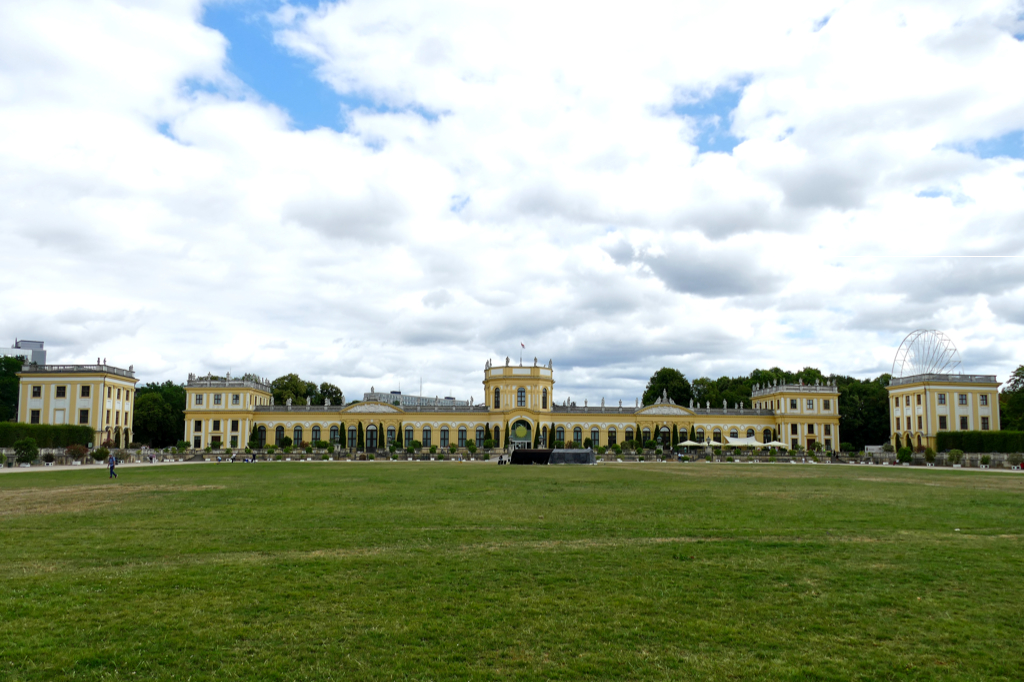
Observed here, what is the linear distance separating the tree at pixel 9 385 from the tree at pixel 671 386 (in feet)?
255

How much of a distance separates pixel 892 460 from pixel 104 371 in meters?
77.7

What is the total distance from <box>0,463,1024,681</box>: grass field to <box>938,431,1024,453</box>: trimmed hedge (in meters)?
51.7

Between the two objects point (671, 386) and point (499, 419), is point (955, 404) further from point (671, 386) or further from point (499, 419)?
point (499, 419)

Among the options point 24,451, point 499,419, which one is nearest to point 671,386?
point 499,419

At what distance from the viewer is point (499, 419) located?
273 ft

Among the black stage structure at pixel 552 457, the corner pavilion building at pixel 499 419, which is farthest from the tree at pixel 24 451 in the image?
the black stage structure at pixel 552 457

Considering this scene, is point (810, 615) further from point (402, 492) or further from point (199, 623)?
point (402, 492)

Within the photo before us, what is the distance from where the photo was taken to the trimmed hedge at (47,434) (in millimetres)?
56969

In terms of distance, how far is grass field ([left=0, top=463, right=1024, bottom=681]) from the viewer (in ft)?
24.8

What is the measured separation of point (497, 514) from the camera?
63.2 ft

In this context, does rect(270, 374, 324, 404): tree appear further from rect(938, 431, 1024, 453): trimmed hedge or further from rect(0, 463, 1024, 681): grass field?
rect(0, 463, 1024, 681): grass field

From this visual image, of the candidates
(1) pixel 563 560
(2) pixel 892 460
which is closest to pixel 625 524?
(1) pixel 563 560

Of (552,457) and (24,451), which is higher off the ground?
(24,451)

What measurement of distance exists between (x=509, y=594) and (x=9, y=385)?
3477 inches
